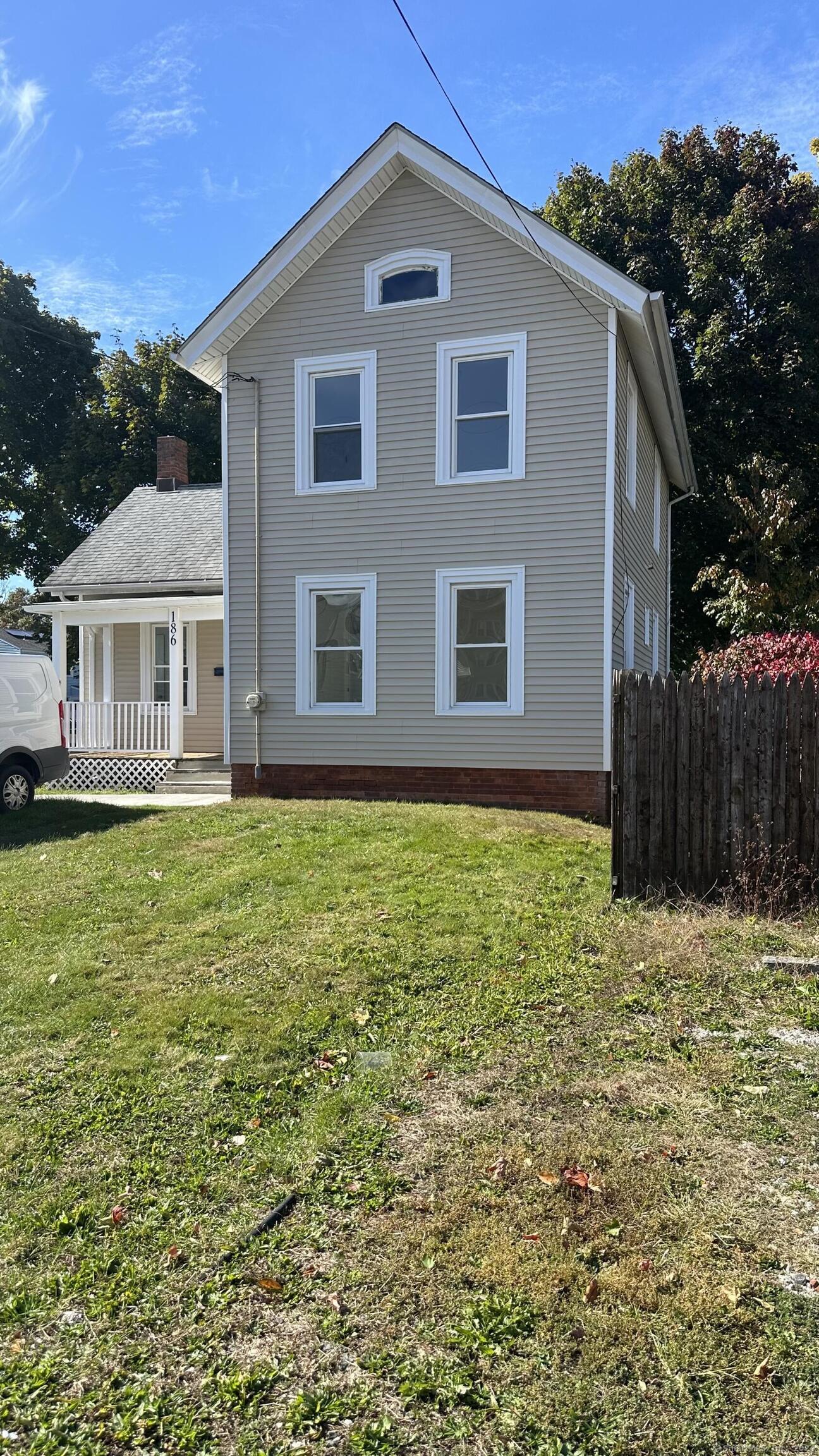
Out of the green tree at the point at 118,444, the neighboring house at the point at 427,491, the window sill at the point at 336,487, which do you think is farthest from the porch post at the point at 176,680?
the green tree at the point at 118,444

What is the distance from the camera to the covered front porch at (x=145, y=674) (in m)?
16.9

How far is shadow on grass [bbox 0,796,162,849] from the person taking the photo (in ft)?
34.0

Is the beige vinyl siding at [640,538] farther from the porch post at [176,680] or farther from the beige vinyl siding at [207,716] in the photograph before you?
the beige vinyl siding at [207,716]

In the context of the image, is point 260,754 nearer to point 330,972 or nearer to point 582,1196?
point 330,972

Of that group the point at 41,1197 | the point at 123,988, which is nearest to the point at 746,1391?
the point at 41,1197

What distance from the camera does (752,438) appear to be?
2286 centimetres

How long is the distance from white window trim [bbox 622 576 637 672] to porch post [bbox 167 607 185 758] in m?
7.54

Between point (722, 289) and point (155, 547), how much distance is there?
1379 cm

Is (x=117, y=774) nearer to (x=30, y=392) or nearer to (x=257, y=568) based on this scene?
(x=257, y=568)

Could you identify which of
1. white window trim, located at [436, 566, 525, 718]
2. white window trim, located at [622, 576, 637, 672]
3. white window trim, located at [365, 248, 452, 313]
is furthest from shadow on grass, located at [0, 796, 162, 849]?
white window trim, located at [365, 248, 452, 313]

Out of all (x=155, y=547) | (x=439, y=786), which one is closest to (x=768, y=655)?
(x=439, y=786)

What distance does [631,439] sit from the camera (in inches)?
541

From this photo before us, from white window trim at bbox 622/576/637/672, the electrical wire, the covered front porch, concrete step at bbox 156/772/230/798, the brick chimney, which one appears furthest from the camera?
the brick chimney

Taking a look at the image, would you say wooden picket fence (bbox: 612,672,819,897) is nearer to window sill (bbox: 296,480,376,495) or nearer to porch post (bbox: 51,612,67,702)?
window sill (bbox: 296,480,376,495)
